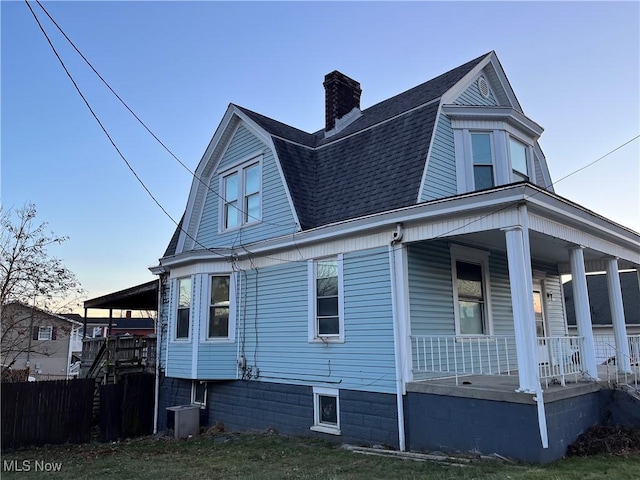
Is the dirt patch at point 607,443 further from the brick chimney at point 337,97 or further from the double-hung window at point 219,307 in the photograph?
the brick chimney at point 337,97

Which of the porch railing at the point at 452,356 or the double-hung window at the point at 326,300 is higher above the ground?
the double-hung window at the point at 326,300

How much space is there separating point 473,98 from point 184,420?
33.9ft

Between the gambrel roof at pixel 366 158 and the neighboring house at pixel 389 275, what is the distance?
5 centimetres

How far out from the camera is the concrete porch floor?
6439 mm

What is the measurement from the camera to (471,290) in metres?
9.77

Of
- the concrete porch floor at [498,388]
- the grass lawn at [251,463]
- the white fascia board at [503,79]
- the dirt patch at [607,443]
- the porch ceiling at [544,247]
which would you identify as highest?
the white fascia board at [503,79]

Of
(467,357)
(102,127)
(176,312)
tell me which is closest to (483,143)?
(467,357)

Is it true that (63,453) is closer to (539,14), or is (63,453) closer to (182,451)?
(182,451)

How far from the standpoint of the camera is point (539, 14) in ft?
32.8

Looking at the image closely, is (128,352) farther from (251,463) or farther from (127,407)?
(251,463)

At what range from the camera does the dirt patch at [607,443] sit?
6676 millimetres

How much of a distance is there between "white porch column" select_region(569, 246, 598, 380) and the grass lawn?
1.61 meters

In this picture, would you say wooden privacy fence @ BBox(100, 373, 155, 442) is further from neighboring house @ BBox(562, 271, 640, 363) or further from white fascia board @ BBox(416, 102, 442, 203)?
neighboring house @ BBox(562, 271, 640, 363)

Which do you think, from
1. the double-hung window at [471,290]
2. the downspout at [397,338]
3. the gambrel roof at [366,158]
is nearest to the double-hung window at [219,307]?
the gambrel roof at [366,158]
